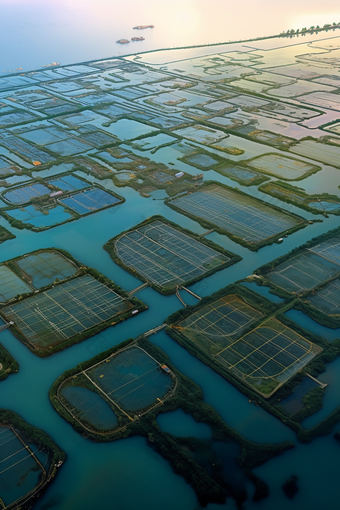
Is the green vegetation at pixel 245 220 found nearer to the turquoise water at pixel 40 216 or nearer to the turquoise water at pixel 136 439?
the turquoise water at pixel 136 439

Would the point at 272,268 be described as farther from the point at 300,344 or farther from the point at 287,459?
the point at 287,459

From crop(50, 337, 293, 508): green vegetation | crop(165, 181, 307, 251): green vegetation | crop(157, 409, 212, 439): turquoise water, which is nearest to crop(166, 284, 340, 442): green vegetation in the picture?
crop(50, 337, 293, 508): green vegetation

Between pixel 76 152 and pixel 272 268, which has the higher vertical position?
pixel 76 152

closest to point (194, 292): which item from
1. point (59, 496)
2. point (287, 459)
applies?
point (287, 459)

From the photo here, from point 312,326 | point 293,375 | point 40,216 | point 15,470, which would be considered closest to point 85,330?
point 15,470

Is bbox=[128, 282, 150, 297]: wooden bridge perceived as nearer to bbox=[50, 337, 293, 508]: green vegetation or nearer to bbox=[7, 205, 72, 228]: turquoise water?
bbox=[50, 337, 293, 508]: green vegetation

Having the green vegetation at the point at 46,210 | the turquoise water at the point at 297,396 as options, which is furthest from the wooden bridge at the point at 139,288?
the turquoise water at the point at 297,396
